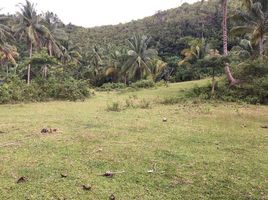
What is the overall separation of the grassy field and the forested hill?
33.6m

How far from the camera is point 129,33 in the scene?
57594 millimetres

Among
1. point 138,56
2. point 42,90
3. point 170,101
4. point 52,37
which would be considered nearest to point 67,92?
point 42,90

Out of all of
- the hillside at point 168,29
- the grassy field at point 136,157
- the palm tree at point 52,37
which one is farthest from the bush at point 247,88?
the hillside at point 168,29

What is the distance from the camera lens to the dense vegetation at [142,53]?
69.0 feet

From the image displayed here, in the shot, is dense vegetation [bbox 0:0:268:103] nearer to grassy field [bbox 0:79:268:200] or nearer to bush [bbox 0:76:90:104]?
bush [bbox 0:76:90:104]

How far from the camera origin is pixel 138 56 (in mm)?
34500

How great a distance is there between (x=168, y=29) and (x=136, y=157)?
47352mm

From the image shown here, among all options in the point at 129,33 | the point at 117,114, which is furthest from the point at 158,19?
the point at 117,114

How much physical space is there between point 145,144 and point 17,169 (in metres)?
3.28

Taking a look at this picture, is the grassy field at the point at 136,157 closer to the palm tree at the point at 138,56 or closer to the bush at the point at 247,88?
the bush at the point at 247,88

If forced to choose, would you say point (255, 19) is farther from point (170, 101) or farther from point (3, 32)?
point (3, 32)

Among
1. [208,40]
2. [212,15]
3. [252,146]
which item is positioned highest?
[212,15]

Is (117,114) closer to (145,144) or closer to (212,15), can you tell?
(145,144)

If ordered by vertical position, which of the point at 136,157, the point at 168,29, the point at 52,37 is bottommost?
the point at 136,157
